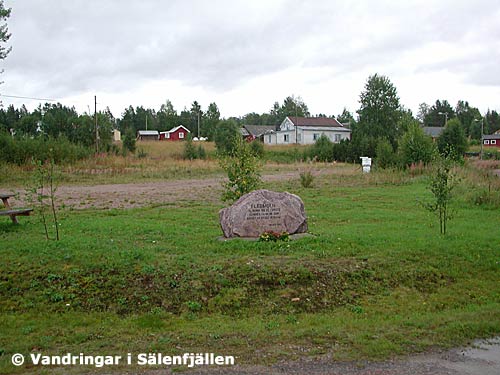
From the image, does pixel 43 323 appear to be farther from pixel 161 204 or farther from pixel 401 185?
pixel 401 185

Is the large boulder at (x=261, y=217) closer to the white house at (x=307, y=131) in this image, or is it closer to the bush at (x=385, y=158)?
the bush at (x=385, y=158)

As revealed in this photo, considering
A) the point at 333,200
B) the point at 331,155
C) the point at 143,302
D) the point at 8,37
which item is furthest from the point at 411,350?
the point at 331,155

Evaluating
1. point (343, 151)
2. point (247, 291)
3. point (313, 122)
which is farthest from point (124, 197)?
point (313, 122)

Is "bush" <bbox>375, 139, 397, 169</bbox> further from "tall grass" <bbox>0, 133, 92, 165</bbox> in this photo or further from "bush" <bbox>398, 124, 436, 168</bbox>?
"tall grass" <bbox>0, 133, 92, 165</bbox>

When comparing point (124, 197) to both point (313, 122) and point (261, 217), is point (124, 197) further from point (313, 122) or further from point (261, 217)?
point (313, 122)

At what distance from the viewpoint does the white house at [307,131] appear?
262 feet

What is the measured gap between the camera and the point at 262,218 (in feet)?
35.2

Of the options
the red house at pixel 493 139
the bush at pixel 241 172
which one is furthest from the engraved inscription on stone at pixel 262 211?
the red house at pixel 493 139

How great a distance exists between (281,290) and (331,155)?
168ft

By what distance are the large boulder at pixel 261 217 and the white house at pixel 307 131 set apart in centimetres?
6825

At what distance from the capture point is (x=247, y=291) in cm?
787

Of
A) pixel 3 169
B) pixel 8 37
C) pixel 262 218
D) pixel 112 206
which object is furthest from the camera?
pixel 3 169

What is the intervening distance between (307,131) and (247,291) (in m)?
73.6

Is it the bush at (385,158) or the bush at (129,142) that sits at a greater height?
the bush at (129,142)
